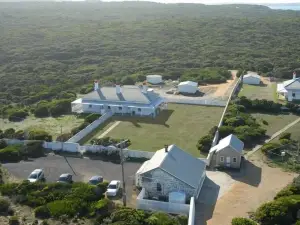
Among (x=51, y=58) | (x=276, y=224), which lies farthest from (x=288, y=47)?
(x=276, y=224)

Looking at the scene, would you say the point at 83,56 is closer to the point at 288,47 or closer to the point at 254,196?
the point at 288,47

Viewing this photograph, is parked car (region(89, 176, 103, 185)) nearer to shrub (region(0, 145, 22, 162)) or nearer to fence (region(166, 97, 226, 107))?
shrub (region(0, 145, 22, 162))

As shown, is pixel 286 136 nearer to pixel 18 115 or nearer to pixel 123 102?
pixel 123 102

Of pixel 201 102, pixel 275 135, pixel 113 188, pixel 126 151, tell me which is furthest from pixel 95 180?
pixel 201 102

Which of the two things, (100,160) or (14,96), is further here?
(14,96)

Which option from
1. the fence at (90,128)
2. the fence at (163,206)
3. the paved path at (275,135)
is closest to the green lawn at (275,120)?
the paved path at (275,135)

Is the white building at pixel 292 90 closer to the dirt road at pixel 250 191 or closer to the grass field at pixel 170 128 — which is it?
the grass field at pixel 170 128
